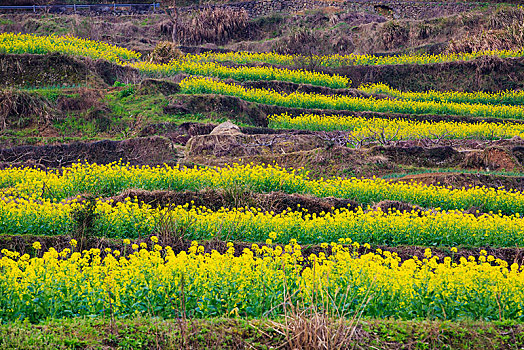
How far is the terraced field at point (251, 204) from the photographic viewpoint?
24.4ft

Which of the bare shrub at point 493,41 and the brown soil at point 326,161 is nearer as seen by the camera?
the brown soil at point 326,161

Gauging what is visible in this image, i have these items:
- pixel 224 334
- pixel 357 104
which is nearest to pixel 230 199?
pixel 224 334

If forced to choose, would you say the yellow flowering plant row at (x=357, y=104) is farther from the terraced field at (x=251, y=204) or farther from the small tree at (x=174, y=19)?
the small tree at (x=174, y=19)

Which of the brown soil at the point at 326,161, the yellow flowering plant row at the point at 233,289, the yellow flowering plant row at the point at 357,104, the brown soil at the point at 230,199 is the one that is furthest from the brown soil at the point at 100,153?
the yellow flowering plant row at the point at 233,289

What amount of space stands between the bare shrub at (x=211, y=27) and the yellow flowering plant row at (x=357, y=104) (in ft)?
47.5

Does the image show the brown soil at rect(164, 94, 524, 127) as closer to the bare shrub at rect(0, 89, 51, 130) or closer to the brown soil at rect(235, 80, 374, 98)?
the brown soil at rect(235, 80, 374, 98)

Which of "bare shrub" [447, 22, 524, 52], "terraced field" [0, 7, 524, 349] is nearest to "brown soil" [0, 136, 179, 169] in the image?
"terraced field" [0, 7, 524, 349]

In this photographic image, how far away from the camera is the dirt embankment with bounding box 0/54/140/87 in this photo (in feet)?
86.7

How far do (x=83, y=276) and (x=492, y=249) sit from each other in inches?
332

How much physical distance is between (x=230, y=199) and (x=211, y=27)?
3057cm

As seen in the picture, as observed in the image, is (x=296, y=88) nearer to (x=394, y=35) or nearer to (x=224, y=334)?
(x=394, y=35)

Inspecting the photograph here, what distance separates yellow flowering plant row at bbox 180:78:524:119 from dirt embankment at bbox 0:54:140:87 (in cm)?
459

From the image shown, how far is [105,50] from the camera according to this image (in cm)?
3403

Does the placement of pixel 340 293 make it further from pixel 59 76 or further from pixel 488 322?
pixel 59 76
